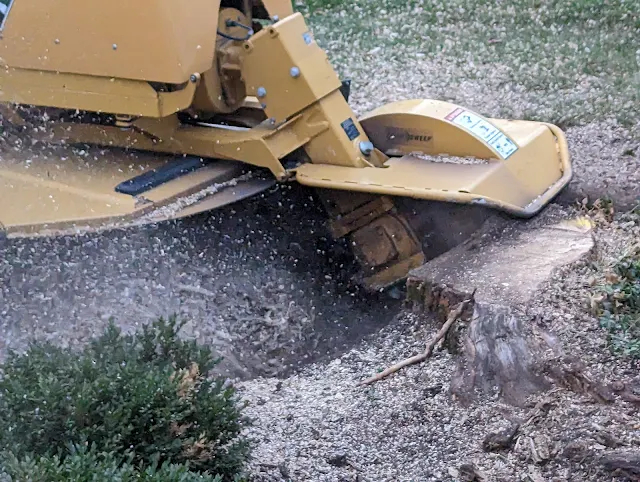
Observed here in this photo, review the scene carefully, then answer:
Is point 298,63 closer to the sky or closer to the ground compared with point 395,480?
closer to the sky

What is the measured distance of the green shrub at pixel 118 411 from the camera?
7.42 ft

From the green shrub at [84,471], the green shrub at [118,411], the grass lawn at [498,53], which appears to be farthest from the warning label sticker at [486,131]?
the green shrub at [84,471]

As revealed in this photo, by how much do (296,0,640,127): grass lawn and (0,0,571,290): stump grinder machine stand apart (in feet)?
4.87

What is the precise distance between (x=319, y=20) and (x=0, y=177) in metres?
4.19

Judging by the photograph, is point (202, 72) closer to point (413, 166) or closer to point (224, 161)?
point (224, 161)

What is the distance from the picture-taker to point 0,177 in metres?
3.76

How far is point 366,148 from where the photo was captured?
3865 millimetres

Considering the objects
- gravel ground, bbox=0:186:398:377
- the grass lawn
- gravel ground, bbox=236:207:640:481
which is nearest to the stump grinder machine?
gravel ground, bbox=0:186:398:377

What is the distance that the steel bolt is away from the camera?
386 centimetres

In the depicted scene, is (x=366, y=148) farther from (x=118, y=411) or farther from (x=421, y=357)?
(x=118, y=411)

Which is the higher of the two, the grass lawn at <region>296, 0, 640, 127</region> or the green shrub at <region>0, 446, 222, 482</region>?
the green shrub at <region>0, 446, 222, 482</region>

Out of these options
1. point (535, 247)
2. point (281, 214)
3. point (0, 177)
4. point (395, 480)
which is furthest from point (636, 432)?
point (0, 177)

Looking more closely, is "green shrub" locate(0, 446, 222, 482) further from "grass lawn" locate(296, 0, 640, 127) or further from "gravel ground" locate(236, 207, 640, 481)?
"grass lawn" locate(296, 0, 640, 127)

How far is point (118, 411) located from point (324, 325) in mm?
1696
